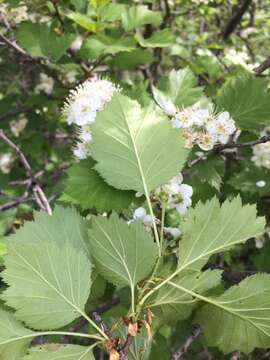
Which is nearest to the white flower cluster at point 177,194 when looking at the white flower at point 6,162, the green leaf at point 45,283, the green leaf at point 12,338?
the green leaf at point 45,283

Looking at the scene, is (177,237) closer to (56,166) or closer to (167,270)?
(167,270)

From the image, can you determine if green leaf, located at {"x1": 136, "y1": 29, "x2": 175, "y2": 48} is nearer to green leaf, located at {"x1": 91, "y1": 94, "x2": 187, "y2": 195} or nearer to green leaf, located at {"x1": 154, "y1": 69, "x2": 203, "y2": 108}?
green leaf, located at {"x1": 154, "y1": 69, "x2": 203, "y2": 108}

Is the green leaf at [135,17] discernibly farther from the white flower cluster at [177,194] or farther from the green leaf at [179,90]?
the white flower cluster at [177,194]

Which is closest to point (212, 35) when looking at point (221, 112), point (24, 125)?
point (24, 125)

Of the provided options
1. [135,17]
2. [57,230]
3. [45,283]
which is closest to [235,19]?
[135,17]

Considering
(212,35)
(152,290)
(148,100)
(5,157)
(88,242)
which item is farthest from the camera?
(212,35)

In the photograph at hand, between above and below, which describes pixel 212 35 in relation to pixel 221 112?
below
